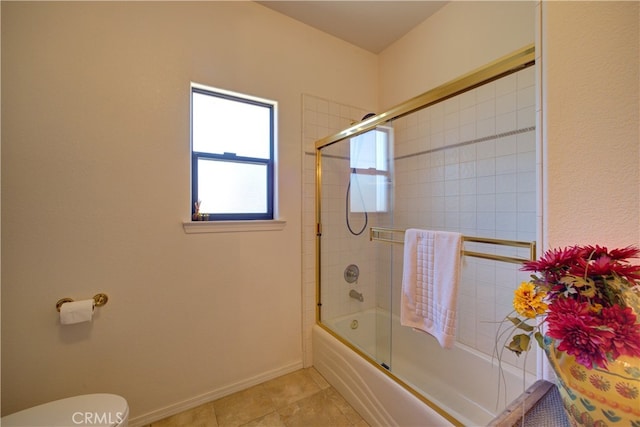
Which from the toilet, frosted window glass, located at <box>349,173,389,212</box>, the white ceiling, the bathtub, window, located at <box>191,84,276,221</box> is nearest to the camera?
the toilet

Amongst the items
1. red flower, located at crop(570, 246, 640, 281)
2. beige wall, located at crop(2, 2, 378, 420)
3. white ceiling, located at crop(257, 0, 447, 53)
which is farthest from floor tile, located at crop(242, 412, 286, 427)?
white ceiling, located at crop(257, 0, 447, 53)

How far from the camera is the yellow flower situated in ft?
1.89

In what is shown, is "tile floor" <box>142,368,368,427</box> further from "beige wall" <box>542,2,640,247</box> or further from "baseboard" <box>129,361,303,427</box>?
"beige wall" <box>542,2,640,247</box>

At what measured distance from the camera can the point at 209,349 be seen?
168 cm

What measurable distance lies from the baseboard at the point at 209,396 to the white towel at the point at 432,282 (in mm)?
1121

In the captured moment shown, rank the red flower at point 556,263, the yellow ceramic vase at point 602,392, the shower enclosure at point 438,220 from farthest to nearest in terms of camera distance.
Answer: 1. the shower enclosure at point 438,220
2. the red flower at point 556,263
3. the yellow ceramic vase at point 602,392

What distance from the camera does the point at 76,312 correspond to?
127 centimetres

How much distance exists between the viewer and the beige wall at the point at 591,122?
1.99 ft

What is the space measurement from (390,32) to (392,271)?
6.64 ft

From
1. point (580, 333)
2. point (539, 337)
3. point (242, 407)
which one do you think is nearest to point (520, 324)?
point (539, 337)

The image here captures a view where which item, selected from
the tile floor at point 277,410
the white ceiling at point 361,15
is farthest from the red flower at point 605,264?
the white ceiling at point 361,15

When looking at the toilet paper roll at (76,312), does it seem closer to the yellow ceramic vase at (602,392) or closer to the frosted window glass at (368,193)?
the frosted window glass at (368,193)

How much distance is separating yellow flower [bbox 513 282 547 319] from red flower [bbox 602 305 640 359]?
0.34 feet

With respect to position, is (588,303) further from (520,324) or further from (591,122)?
(591,122)
